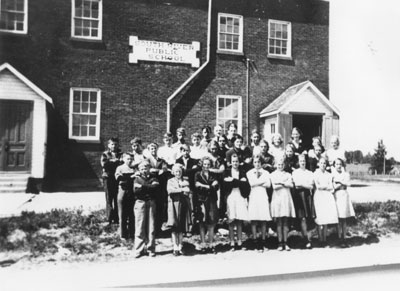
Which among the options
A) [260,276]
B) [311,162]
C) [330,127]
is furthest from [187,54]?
[260,276]

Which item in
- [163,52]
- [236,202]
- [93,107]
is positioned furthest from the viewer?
[163,52]

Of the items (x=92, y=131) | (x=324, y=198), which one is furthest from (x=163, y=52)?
(x=324, y=198)

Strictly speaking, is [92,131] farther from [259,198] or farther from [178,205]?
[259,198]

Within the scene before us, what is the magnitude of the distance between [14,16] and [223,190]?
351 inches

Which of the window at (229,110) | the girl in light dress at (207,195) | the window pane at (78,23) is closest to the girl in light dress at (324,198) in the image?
the girl in light dress at (207,195)

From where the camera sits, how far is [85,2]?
11812mm

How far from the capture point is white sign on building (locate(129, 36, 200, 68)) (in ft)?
39.7

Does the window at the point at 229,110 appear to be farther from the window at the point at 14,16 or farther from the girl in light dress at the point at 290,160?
the window at the point at 14,16

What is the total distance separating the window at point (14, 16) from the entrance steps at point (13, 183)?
439 centimetres

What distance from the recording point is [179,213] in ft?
19.8

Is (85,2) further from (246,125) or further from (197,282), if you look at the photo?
(197,282)

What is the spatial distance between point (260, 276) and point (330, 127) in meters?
8.85

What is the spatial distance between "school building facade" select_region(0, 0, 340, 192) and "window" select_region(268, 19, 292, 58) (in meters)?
0.04

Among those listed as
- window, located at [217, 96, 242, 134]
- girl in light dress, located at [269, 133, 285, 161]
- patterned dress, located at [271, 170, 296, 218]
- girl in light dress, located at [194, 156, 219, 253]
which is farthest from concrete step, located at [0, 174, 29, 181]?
patterned dress, located at [271, 170, 296, 218]
